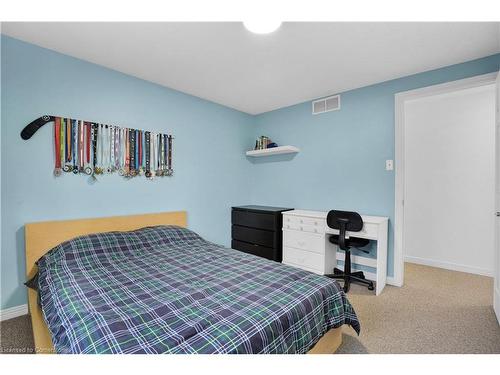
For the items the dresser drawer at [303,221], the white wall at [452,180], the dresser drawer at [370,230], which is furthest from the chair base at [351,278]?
the white wall at [452,180]

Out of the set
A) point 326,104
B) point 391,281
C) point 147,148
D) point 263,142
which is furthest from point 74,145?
point 391,281

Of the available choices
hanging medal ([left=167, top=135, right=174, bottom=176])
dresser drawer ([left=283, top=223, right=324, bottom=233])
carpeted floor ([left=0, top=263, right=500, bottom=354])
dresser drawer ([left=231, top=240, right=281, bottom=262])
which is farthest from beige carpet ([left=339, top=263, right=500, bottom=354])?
hanging medal ([left=167, top=135, right=174, bottom=176])

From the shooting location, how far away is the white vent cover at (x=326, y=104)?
3113mm

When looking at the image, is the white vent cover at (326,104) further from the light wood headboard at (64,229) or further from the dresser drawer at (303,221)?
the light wood headboard at (64,229)

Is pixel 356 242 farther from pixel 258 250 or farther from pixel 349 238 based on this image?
pixel 258 250

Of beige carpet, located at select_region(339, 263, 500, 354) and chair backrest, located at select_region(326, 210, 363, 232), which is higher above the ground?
chair backrest, located at select_region(326, 210, 363, 232)

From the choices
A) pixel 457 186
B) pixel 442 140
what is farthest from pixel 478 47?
pixel 457 186

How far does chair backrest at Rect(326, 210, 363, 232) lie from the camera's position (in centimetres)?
252

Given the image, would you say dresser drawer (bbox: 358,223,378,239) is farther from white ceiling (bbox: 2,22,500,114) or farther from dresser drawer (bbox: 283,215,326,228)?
white ceiling (bbox: 2,22,500,114)

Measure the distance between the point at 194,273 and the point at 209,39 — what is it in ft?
5.98

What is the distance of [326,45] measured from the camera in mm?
2002

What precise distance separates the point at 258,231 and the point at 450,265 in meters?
2.63

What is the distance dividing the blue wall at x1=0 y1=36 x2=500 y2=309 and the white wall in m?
1.15
